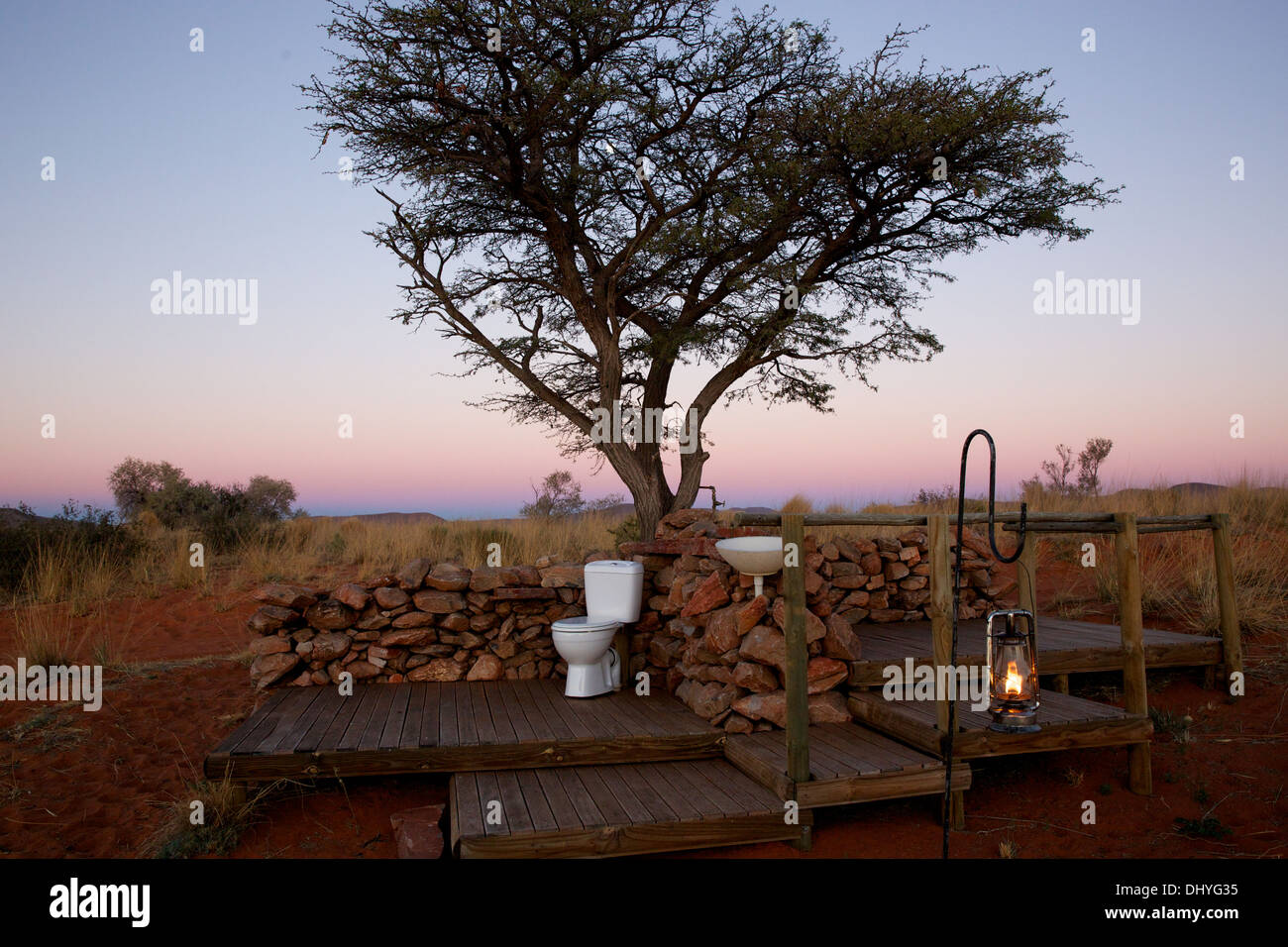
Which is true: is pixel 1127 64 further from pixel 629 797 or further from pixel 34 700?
pixel 34 700

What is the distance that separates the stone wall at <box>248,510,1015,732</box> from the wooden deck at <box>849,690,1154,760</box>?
54cm

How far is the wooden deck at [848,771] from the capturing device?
436cm

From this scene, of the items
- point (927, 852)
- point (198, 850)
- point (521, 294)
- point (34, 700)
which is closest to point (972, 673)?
point (927, 852)

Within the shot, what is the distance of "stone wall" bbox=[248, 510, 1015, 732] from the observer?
224 inches

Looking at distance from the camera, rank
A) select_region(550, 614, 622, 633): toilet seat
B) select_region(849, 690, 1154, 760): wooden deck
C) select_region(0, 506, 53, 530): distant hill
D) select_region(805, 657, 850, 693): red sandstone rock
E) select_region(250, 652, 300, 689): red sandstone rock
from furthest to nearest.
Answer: select_region(0, 506, 53, 530): distant hill, select_region(250, 652, 300, 689): red sandstone rock, select_region(550, 614, 622, 633): toilet seat, select_region(805, 657, 850, 693): red sandstone rock, select_region(849, 690, 1154, 760): wooden deck

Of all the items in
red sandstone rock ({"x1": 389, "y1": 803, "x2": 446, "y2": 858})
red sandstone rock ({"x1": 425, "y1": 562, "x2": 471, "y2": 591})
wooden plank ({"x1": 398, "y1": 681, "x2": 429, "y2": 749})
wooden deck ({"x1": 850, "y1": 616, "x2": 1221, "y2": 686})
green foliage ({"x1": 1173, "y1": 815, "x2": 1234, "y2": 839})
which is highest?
red sandstone rock ({"x1": 425, "y1": 562, "x2": 471, "y2": 591})

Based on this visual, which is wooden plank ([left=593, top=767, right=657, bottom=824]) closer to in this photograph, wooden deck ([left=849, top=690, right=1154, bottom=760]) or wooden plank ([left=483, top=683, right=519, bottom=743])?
wooden plank ([left=483, top=683, right=519, bottom=743])

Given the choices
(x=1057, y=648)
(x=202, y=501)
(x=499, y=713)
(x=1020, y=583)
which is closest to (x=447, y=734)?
(x=499, y=713)

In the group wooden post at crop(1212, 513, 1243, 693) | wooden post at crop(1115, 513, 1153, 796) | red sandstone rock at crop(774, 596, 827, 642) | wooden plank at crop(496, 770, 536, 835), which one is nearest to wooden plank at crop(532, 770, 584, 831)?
wooden plank at crop(496, 770, 536, 835)

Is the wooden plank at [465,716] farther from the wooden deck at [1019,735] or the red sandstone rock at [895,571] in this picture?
the red sandstone rock at [895,571]

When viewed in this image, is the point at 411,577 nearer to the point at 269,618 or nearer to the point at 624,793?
the point at 269,618

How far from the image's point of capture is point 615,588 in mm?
6531

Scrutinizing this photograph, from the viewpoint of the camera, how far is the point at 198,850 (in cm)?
429

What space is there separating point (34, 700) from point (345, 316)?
214 inches
